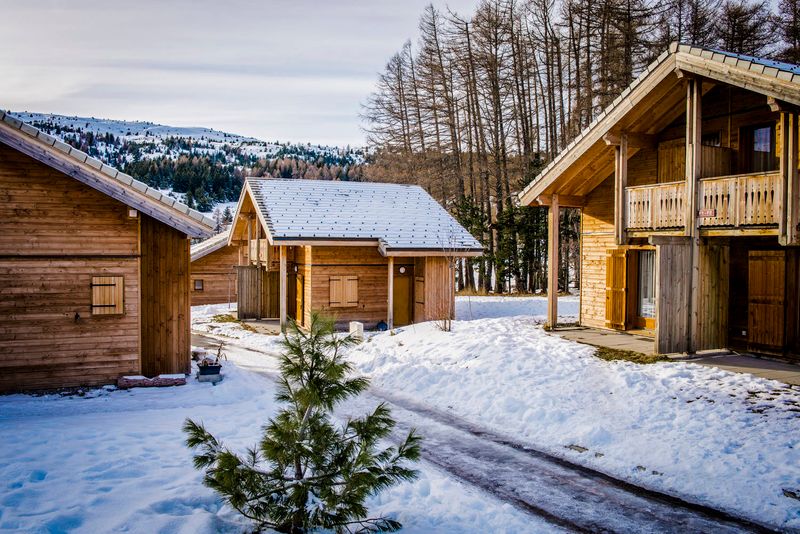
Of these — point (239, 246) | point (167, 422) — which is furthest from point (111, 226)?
point (239, 246)

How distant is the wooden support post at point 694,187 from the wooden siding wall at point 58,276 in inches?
507

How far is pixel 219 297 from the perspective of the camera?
36.9m

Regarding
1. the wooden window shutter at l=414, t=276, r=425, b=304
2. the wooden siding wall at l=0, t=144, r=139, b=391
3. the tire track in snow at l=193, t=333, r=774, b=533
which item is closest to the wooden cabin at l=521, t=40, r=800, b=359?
the tire track in snow at l=193, t=333, r=774, b=533

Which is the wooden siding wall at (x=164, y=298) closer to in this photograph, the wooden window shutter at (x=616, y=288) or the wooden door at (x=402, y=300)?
the wooden door at (x=402, y=300)

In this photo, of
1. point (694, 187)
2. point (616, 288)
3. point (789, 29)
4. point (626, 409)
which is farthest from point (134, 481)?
point (789, 29)

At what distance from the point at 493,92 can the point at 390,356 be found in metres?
26.0

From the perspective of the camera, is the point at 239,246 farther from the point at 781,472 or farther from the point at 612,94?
the point at 781,472

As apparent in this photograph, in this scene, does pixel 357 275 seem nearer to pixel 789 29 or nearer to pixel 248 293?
pixel 248 293

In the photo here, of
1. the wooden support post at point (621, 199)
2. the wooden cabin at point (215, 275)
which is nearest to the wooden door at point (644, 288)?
the wooden support post at point (621, 199)

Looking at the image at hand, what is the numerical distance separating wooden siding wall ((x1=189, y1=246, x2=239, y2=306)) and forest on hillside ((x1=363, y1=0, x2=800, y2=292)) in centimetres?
1220

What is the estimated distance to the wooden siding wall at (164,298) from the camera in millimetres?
14438

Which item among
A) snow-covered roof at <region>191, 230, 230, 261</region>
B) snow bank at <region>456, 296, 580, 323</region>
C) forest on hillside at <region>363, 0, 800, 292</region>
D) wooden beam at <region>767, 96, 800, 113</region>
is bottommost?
snow bank at <region>456, 296, 580, 323</region>

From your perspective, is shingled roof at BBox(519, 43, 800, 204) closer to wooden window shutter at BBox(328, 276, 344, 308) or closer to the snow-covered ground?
the snow-covered ground

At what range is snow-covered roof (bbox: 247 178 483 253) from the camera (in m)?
23.6
